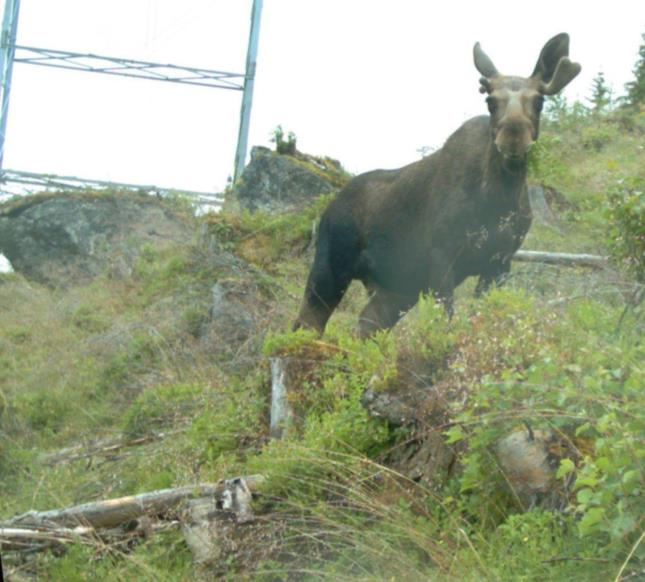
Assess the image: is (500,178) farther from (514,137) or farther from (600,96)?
(600,96)

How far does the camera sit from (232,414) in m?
9.95

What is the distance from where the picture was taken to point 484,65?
10.9 m

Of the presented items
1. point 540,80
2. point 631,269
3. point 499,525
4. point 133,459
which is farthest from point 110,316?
point 499,525

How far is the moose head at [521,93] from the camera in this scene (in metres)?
9.96

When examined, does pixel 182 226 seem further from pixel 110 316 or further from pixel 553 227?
pixel 553 227

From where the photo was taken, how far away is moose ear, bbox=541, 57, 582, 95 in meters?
10.4

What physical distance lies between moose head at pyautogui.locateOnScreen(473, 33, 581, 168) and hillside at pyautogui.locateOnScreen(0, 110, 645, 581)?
4.01 feet

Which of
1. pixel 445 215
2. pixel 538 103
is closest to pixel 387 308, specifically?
pixel 445 215

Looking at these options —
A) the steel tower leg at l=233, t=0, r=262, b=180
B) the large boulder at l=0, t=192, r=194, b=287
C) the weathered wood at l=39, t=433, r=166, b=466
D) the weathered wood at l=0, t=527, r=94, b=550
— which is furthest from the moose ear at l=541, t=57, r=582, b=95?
the steel tower leg at l=233, t=0, r=262, b=180

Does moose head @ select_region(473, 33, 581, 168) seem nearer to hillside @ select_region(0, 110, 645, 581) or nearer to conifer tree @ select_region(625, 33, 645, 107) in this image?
hillside @ select_region(0, 110, 645, 581)

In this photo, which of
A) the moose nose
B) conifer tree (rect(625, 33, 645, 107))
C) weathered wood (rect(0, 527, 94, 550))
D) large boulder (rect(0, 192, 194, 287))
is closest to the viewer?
weathered wood (rect(0, 527, 94, 550))

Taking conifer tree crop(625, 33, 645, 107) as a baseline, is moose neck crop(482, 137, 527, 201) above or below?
below

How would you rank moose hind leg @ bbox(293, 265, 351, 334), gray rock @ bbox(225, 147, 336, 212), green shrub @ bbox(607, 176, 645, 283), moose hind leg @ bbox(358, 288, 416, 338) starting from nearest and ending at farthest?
green shrub @ bbox(607, 176, 645, 283) → moose hind leg @ bbox(358, 288, 416, 338) → moose hind leg @ bbox(293, 265, 351, 334) → gray rock @ bbox(225, 147, 336, 212)

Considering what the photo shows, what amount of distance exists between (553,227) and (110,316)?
21.3 feet
